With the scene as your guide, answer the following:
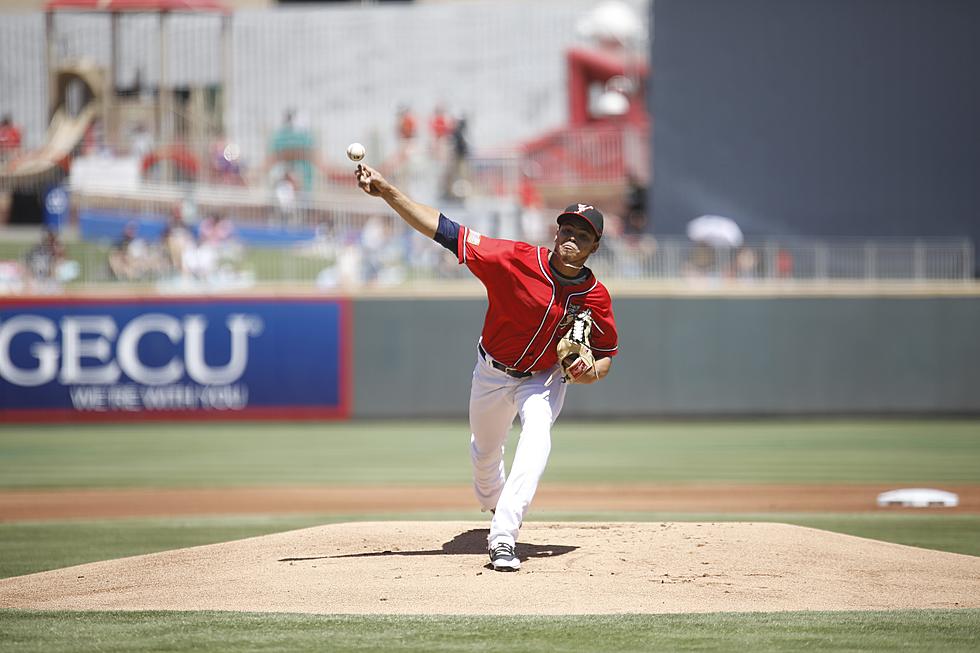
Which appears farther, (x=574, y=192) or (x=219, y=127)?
(x=219, y=127)

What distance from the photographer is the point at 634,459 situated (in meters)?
15.6

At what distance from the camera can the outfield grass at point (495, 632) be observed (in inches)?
211

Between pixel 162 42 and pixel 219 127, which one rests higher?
pixel 162 42

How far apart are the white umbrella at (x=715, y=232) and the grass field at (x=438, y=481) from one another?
128 inches

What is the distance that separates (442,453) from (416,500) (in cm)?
431

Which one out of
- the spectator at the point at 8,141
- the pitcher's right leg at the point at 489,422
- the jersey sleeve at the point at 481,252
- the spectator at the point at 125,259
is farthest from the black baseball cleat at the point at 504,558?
the spectator at the point at 8,141

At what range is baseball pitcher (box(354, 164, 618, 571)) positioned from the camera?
6.83m

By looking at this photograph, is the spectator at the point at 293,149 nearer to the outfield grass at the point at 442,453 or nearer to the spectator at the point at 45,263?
the spectator at the point at 45,263

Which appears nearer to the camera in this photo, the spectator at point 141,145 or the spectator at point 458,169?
the spectator at point 458,169

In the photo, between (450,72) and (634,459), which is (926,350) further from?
(450,72)

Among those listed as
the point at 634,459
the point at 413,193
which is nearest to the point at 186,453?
the point at 634,459

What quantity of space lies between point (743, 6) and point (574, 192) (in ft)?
15.4

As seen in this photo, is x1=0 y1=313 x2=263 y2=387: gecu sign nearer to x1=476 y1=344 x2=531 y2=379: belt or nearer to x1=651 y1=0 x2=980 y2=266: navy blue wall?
x1=651 y1=0 x2=980 y2=266: navy blue wall

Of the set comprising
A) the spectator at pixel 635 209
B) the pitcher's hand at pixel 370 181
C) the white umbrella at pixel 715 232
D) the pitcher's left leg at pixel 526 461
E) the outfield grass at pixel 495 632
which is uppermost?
the spectator at pixel 635 209
